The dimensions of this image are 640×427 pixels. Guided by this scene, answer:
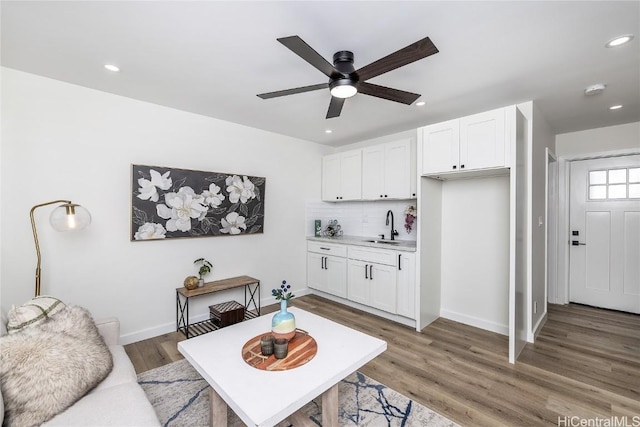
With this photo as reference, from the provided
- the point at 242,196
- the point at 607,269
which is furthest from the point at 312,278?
the point at 607,269

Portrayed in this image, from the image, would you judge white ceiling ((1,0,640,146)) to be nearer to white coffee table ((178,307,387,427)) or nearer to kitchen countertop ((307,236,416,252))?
kitchen countertop ((307,236,416,252))

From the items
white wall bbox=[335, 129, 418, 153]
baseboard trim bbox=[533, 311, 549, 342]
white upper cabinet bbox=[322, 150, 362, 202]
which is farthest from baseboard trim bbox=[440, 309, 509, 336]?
white wall bbox=[335, 129, 418, 153]

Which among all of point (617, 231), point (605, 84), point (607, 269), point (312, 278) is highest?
point (605, 84)

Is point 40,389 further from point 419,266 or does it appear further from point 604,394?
point 604,394

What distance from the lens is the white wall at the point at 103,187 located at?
2.33 m

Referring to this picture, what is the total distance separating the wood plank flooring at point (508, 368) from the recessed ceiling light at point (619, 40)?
2438 millimetres

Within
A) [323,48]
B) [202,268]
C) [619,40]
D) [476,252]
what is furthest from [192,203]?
[619,40]

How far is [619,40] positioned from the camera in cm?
183

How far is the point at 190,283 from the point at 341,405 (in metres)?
2.00

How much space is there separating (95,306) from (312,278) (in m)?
2.67

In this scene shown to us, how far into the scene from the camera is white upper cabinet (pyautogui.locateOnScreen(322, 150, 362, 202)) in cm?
417

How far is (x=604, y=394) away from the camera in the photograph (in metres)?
2.06

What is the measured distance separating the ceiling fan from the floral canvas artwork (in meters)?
1.63

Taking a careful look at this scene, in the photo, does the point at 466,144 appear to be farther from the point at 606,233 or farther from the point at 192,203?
the point at 192,203
